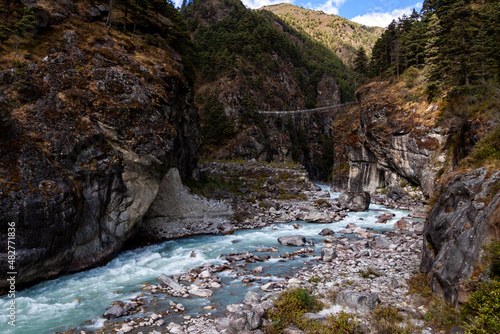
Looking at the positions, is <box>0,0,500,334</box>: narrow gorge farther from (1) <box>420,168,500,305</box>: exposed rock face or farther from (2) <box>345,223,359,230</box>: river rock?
(2) <box>345,223,359,230</box>: river rock

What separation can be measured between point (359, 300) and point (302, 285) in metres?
2.56

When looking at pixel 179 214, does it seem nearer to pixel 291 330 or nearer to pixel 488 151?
pixel 291 330

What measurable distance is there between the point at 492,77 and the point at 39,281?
30380 millimetres

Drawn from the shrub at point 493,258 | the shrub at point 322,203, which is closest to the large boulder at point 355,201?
the shrub at point 322,203

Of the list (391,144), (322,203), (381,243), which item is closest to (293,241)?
(381,243)

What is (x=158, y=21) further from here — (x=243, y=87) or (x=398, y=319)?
(x=243, y=87)

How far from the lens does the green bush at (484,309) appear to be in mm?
5246

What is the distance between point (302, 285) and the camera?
34.2 ft

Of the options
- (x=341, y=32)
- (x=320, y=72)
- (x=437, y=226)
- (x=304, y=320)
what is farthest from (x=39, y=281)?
(x=341, y=32)

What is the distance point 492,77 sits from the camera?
19.7m

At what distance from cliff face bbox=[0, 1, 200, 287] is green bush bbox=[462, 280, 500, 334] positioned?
45.1 feet

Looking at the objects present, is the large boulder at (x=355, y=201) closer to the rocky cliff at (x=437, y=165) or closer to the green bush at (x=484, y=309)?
the rocky cliff at (x=437, y=165)

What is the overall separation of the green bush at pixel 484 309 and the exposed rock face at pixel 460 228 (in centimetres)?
52

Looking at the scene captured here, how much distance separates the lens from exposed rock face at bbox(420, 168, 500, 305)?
21.8ft
